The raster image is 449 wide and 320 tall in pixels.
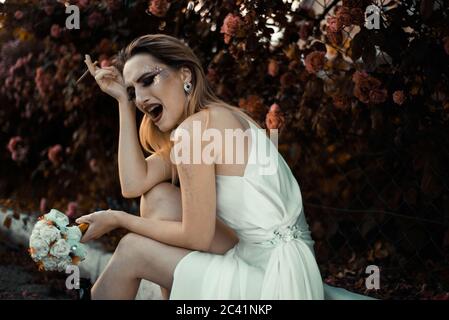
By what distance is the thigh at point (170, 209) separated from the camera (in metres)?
2.66

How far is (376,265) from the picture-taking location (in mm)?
3889

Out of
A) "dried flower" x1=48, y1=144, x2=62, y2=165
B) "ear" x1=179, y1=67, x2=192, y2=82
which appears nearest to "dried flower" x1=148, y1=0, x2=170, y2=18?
"ear" x1=179, y1=67, x2=192, y2=82

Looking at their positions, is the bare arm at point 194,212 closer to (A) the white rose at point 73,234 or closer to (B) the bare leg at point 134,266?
(B) the bare leg at point 134,266

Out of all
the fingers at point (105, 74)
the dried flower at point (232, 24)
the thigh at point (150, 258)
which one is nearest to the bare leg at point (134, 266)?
the thigh at point (150, 258)

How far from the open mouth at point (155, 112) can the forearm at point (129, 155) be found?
104 mm

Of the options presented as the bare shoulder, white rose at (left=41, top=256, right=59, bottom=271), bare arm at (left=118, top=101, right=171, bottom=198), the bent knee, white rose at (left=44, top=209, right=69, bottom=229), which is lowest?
white rose at (left=41, top=256, right=59, bottom=271)

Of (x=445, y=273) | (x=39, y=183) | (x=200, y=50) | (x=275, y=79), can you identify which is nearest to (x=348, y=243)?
(x=445, y=273)

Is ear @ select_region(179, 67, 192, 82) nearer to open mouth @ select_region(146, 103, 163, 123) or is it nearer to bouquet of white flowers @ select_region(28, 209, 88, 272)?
open mouth @ select_region(146, 103, 163, 123)

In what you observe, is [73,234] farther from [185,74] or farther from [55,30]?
[55,30]

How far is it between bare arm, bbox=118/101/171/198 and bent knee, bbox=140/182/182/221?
0.06 meters

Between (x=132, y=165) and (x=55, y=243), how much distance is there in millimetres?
440

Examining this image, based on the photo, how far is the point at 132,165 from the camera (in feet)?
9.26

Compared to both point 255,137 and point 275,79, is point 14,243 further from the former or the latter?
point 255,137

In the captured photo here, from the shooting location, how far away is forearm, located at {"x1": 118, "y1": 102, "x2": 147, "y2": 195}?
2.81 m
